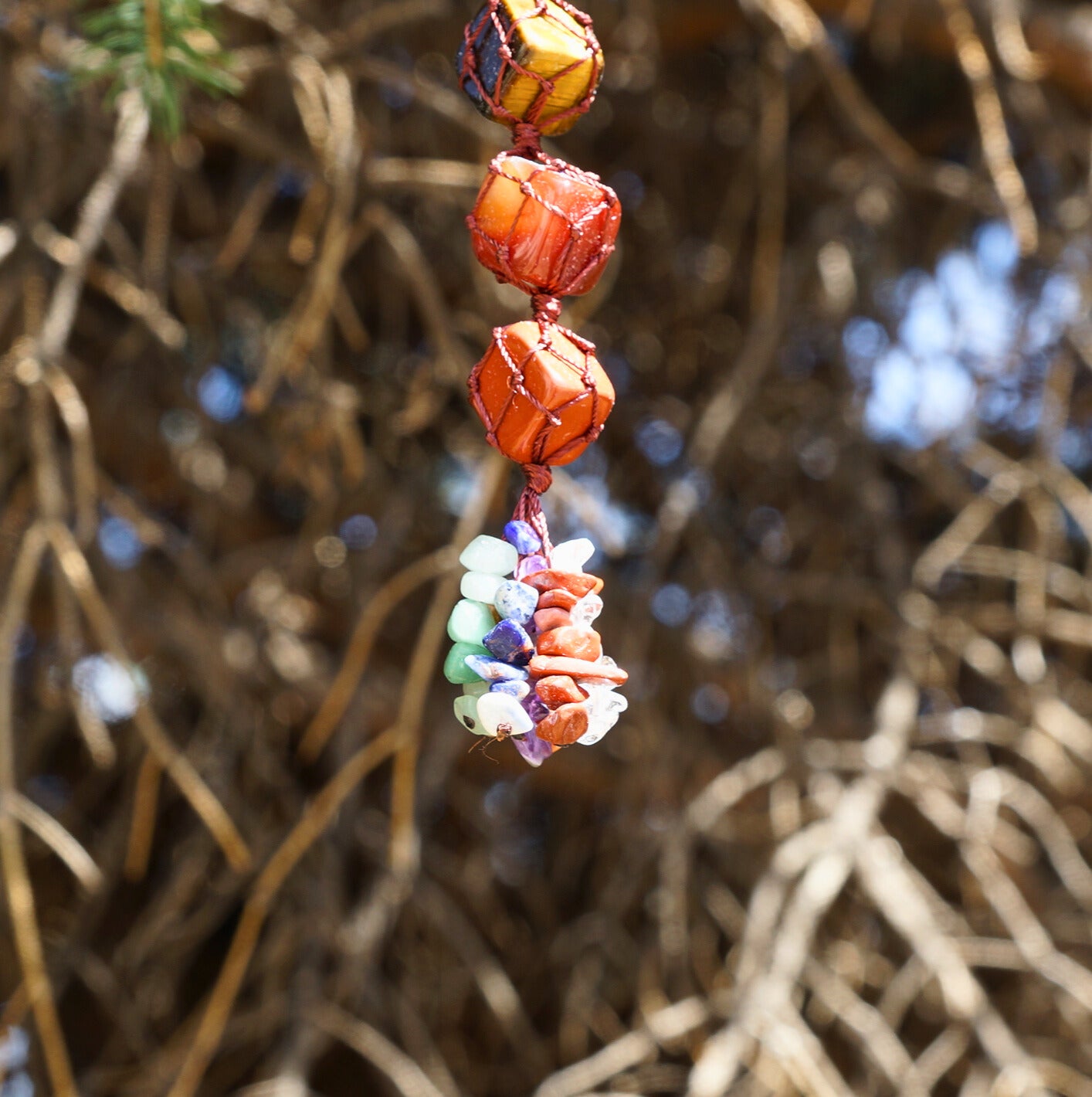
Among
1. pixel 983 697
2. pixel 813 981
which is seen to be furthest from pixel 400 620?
pixel 983 697

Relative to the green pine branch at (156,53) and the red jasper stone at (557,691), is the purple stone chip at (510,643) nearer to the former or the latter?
the red jasper stone at (557,691)

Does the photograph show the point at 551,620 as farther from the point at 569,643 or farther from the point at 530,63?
the point at 530,63

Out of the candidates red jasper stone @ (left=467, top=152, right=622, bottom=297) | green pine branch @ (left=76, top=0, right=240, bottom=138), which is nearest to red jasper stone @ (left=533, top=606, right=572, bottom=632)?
red jasper stone @ (left=467, top=152, right=622, bottom=297)

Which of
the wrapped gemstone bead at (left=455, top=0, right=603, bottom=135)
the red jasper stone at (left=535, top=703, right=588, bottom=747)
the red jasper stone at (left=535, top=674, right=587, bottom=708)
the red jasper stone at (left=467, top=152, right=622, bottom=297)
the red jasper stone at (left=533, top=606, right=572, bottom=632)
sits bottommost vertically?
the red jasper stone at (left=535, top=703, right=588, bottom=747)

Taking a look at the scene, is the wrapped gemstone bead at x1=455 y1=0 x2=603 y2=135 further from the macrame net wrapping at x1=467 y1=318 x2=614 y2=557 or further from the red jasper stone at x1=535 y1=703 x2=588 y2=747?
the red jasper stone at x1=535 y1=703 x2=588 y2=747

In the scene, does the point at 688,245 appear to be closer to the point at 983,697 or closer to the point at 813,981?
the point at 983,697

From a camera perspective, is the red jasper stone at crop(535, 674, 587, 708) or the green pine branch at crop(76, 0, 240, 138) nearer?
the red jasper stone at crop(535, 674, 587, 708)

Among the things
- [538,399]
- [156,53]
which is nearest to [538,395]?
[538,399]

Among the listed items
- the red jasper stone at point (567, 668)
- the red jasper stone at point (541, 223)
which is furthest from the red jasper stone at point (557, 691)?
the red jasper stone at point (541, 223)
